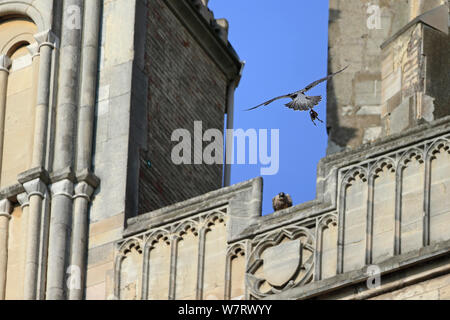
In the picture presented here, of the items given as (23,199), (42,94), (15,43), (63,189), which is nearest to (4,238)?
(23,199)

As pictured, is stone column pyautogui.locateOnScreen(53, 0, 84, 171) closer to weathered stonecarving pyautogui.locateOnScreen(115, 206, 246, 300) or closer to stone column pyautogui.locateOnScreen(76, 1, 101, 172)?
stone column pyautogui.locateOnScreen(76, 1, 101, 172)

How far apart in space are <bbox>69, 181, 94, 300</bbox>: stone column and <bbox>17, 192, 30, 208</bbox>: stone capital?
66cm

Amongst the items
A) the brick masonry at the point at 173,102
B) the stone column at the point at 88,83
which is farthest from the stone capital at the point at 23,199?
the brick masonry at the point at 173,102

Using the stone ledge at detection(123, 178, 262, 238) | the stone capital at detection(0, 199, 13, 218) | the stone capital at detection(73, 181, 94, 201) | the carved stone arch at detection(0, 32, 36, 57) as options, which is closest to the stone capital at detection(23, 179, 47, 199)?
the stone capital at detection(73, 181, 94, 201)

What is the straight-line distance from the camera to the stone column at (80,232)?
28406 millimetres

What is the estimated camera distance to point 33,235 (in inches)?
1130

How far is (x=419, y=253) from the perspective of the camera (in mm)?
25547

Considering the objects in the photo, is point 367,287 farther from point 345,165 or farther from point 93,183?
point 93,183

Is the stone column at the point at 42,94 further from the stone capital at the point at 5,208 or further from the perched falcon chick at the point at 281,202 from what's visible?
the perched falcon chick at the point at 281,202

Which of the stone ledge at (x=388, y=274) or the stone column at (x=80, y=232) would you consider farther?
the stone column at (x=80, y=232)

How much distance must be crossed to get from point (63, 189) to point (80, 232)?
630 millimetres

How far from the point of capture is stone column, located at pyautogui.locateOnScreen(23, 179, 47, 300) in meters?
28.3

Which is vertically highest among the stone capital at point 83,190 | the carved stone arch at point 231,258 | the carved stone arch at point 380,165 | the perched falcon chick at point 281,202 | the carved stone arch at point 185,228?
the stone capital at point 83,190

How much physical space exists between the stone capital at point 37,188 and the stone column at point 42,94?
282 mm
